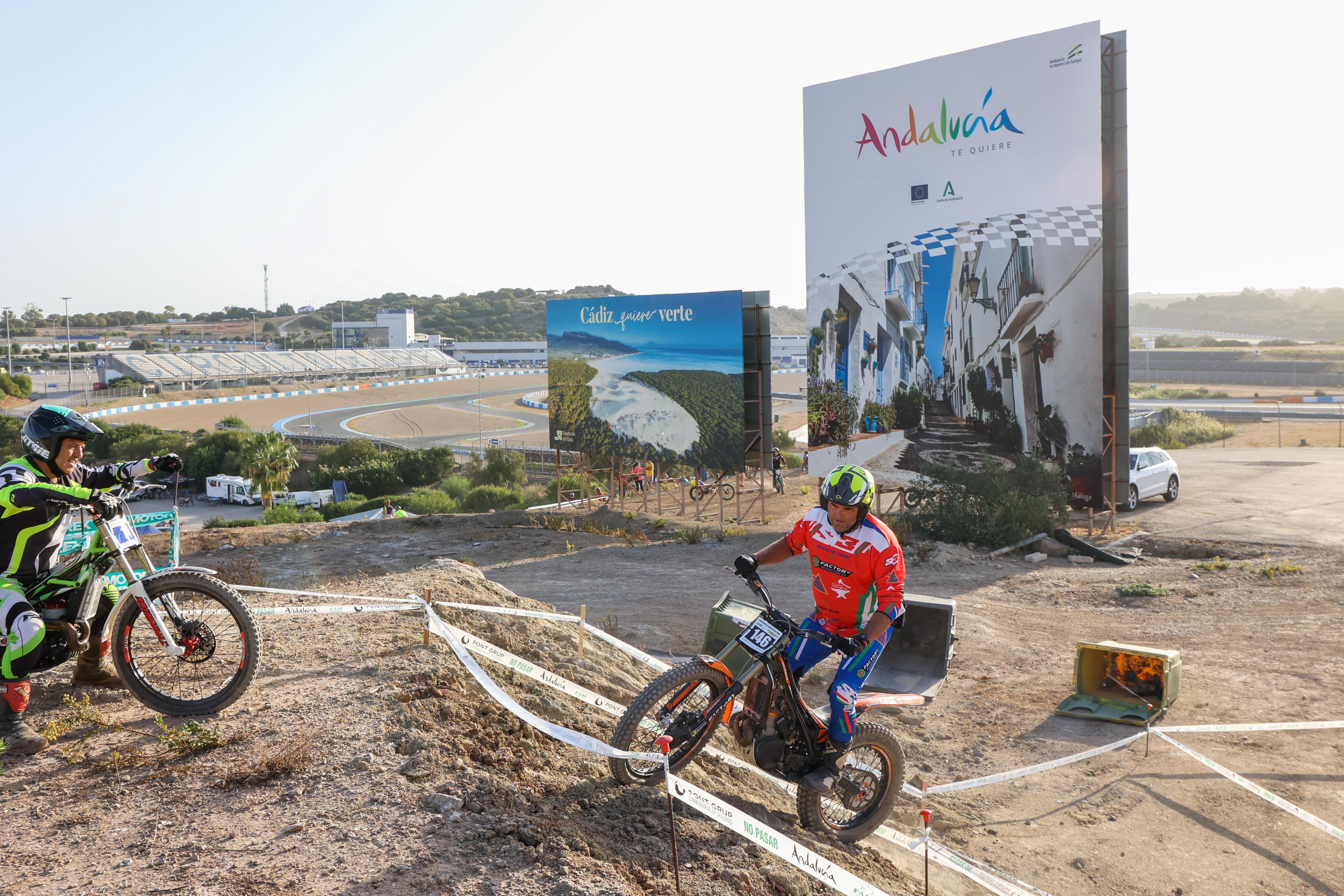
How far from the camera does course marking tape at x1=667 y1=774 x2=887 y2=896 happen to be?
4484 mm

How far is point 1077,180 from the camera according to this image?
20.7m

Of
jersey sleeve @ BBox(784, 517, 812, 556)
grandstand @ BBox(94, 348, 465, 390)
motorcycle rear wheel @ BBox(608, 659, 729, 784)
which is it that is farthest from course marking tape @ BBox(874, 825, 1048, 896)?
grandstand @ BBox(94, 348, 465, 390)

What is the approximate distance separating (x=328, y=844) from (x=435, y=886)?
636 mm

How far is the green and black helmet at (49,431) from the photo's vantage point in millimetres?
5145

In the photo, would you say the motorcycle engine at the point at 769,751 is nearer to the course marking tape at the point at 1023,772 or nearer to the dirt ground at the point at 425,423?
the course marking tape at the point at 1023,772

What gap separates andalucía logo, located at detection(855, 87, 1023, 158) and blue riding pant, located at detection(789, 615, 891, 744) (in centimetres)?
1973

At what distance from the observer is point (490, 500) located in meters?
34.4

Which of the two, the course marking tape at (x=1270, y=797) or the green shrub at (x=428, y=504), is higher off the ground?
the course marking tape at (x=1270, y=797)

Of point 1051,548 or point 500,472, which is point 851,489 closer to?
point 1051,548

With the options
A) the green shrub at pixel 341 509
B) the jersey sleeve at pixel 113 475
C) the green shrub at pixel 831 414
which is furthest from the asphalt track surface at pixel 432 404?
the jersey sleeve at pixel 113 475

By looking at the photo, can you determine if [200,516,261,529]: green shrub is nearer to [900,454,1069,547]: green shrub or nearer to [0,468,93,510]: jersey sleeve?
[900,454,1069,547]: green shrub

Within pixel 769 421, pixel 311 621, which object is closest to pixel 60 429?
pixel 311 621

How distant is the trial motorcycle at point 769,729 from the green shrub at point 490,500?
2884 centimetres

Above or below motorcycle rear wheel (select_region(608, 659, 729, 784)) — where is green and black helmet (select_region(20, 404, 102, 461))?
above
